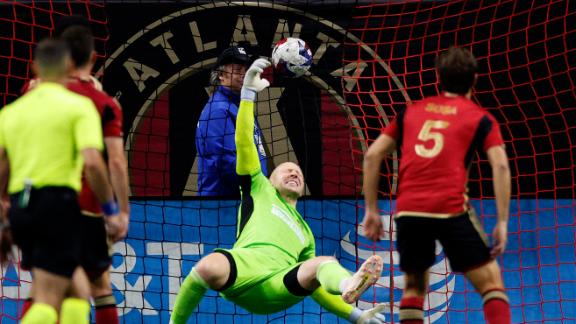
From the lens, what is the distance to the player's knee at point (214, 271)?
28.1 feet

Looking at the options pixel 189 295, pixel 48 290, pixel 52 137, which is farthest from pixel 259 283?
pixel 52 137

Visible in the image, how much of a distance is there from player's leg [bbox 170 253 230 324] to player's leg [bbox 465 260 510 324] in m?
2.02

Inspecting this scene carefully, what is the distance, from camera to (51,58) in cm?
644

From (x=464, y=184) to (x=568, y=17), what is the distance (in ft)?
11.9

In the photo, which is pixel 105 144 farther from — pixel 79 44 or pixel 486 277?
pixel 486 277

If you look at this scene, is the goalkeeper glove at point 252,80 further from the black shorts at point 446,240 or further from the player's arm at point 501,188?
the player's arm at point 501,188

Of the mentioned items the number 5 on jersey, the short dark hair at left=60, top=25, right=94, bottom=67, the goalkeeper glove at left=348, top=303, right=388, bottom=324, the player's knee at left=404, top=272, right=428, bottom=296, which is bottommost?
the goalkeeper glove at left=348, top=303, right=388, bottom=324

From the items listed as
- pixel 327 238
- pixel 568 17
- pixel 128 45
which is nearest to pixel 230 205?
pixel 327 238

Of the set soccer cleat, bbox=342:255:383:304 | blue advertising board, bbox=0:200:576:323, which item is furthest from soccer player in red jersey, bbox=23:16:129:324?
blue advertising board, bbox=0:200:576:323

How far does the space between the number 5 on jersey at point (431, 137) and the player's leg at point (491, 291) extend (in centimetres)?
65

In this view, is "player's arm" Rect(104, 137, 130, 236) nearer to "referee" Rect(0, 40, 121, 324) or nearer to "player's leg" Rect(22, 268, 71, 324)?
"referee" Rect(0, 40, 121, 324)

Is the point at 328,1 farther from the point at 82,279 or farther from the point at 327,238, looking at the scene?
the point at 82,279

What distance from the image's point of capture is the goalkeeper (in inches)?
336

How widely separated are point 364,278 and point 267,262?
970mm
